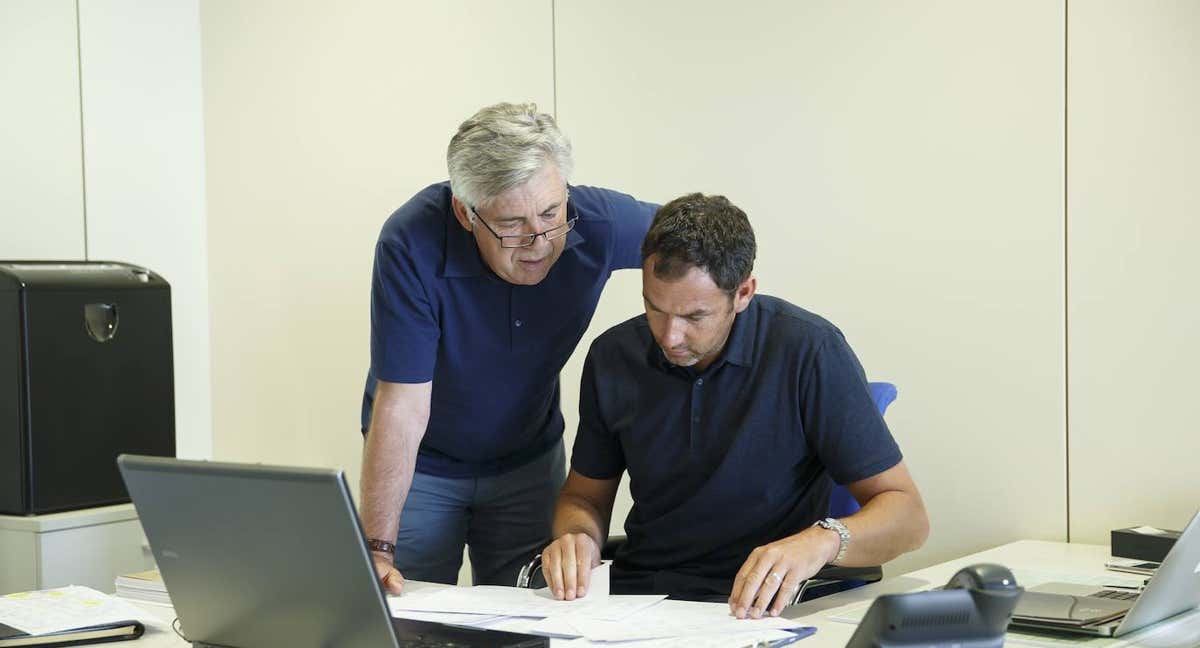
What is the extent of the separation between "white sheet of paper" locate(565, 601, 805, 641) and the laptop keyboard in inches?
20.8

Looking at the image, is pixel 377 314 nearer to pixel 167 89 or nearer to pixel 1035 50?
pixel 1035 50

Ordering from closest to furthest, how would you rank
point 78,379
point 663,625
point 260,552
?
point 260,552 → point 663,625 → point 78,379

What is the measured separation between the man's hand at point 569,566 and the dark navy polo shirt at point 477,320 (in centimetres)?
46

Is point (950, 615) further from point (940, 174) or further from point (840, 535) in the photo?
point (940, 174)

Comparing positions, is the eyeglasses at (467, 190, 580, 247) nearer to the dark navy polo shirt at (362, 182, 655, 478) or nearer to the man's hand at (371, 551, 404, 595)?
the dark navy polo shirt at (362, 182, 655, 478)

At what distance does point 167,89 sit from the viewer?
13.4 ft

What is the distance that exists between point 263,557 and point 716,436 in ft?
3.20

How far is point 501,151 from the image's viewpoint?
7.03 ft

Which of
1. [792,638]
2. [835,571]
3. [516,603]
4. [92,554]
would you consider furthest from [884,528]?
[92,554]

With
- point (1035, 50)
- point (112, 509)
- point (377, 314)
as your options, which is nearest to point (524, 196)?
point (377, 314)

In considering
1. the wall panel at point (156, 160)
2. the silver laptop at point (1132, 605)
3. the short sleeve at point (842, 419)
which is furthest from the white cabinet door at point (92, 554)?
the silver laptop at point (1132, 605)

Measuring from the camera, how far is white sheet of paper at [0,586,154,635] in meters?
1.88

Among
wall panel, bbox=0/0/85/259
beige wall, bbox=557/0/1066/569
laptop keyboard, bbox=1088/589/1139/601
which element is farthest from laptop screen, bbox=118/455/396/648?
wall panel, bbox=0/0/85/259

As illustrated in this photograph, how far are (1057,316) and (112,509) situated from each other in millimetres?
2478
